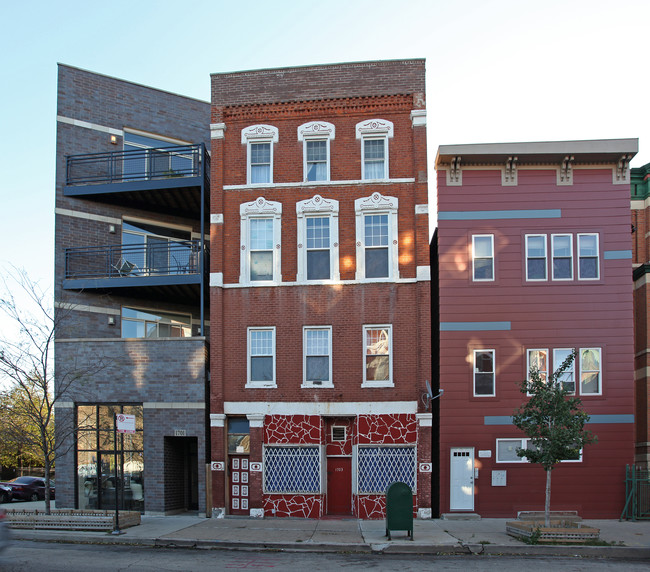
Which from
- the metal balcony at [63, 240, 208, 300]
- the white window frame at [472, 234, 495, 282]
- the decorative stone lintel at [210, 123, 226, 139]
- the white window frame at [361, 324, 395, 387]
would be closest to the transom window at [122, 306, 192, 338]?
the metal balcony at [63, 240, 208, 300]

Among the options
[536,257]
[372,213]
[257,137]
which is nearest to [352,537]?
[372,213]

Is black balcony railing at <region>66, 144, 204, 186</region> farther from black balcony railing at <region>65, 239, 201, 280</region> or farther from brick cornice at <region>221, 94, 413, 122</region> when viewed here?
black balcony railing at <region>65, 239, 201, 280</region>

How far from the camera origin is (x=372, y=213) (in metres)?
20.4

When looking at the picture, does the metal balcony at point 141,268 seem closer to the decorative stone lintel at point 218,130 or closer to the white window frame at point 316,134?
the decorative stone lintel at point 218,130

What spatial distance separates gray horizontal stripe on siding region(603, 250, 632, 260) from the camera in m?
19.8

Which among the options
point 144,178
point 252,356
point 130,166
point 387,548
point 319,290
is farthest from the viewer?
point 130,166

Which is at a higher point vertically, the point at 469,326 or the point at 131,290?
the point at 131,290

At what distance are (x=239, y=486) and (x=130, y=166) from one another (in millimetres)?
11329

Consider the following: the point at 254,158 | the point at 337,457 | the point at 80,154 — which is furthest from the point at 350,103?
the point at 337,457

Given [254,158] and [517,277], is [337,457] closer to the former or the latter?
[517,277]

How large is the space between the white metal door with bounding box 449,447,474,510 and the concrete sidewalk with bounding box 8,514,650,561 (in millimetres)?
795

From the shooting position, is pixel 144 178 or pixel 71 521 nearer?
pixel 71 521

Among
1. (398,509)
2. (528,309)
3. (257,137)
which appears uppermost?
(257,137)

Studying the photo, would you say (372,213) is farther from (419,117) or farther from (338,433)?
(338,433)
